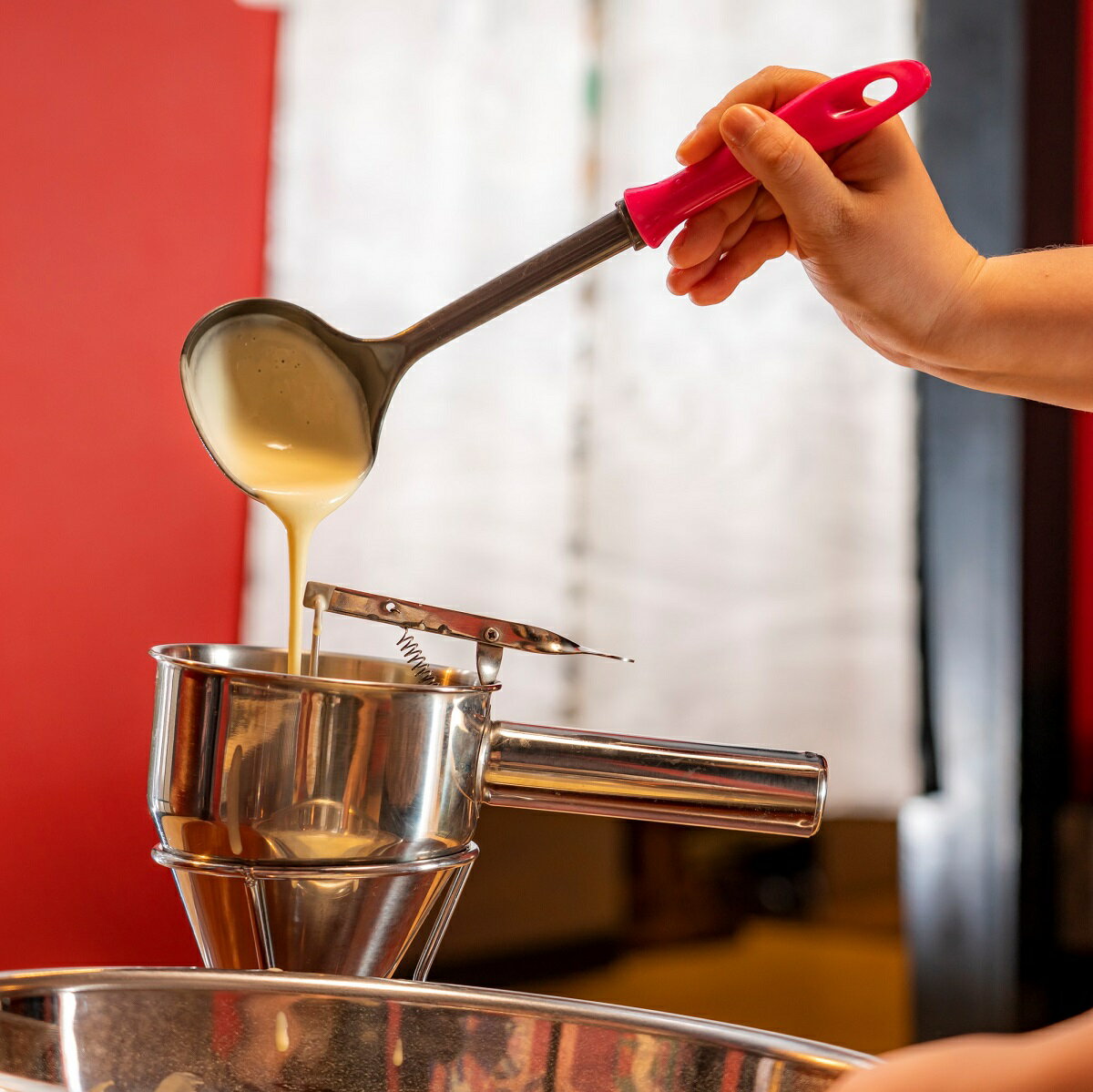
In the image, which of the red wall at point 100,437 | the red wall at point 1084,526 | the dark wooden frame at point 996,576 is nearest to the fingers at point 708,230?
the red wall at point 100,437

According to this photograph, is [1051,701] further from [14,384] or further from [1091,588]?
[14,384]

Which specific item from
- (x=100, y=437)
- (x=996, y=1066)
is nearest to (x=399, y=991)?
(x=996, y=1066)

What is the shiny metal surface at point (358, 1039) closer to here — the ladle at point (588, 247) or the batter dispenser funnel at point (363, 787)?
the batter dispenser funnel at point (363, 787)

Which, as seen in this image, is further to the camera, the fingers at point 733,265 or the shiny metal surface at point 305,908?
the fingers at point 733,265

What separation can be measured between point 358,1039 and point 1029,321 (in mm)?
483

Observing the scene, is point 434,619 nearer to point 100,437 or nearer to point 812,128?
point 812,128

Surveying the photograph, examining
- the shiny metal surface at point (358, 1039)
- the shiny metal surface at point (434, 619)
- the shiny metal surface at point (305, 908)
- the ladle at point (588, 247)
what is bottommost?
the shiny metal surface at point (358, 1039)

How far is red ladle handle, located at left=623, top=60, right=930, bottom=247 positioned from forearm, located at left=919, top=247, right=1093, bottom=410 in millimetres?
129

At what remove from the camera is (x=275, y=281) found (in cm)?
138

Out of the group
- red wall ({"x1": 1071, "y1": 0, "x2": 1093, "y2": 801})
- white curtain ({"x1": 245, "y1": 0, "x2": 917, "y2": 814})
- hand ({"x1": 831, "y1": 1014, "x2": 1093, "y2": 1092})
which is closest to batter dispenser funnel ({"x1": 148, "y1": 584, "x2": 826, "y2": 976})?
hand ({"x1": 831, "y1": 1014, "x2": 1093, "y2": 1092})

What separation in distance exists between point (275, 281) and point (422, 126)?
25cm

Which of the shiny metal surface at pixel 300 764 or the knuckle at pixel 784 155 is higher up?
the knuckle at pixel 784 155

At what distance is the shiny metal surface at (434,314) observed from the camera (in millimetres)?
495

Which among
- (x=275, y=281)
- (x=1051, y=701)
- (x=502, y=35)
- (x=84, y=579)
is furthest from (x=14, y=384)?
(x=1051, y=701)
